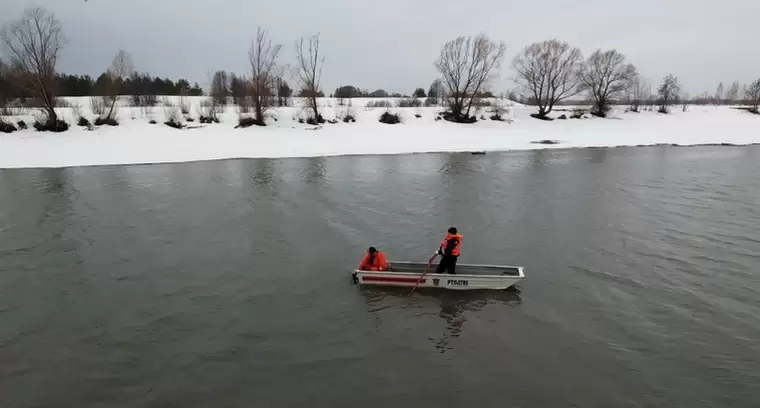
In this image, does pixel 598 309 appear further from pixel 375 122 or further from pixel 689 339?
pixel 375 122

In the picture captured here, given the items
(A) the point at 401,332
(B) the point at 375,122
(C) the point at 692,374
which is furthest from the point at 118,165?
(C) the point at 692,374

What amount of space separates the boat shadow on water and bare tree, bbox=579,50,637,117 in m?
62.2

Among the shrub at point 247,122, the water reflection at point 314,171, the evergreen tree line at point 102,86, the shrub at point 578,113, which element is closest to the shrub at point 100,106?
the evergreen tree line at point 102,86

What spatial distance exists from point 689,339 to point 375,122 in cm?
4748

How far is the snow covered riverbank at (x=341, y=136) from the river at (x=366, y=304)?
15.8m

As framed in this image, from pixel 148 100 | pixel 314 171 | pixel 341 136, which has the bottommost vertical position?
pixel 314 171

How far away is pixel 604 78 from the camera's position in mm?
67625

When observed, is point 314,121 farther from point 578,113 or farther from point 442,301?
point 442,301

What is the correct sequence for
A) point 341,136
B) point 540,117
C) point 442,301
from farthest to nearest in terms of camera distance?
point 540,117 < point 341,136 < point 442,301

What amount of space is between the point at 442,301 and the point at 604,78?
6530 centimetres

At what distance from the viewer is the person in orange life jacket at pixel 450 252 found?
13922mm

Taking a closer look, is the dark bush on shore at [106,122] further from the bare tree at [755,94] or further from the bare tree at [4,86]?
the bare tree at [755,94]

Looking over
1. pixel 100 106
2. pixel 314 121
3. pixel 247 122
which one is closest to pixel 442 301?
pixel 247 122

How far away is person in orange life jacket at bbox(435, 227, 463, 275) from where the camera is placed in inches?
548
